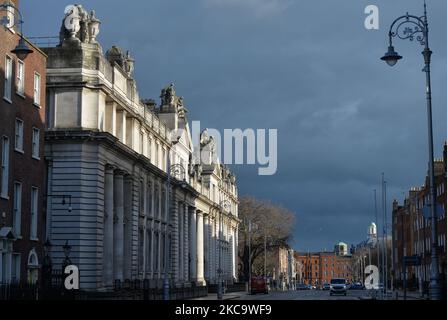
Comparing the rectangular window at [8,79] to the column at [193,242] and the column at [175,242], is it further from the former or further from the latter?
the column at [193,242]

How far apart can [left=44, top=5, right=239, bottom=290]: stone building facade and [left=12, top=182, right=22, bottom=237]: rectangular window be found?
5698 mm

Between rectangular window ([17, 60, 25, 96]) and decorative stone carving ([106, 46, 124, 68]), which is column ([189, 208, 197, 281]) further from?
rectangular window ([17, 60, 25, 96])

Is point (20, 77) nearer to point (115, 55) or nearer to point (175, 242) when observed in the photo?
point (115, 55)

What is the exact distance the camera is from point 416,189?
387 ft

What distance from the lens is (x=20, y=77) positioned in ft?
138

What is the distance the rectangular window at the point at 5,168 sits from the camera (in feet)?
130

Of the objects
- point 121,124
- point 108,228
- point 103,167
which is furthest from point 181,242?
point 103,167

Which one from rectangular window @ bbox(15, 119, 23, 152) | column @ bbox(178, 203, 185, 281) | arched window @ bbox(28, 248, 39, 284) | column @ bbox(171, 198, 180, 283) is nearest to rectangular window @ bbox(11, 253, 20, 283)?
arched window @ bbox(28, 248, 39, 284)

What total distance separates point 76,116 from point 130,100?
1001cm

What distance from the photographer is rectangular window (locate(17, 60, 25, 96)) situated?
4175 centimetres

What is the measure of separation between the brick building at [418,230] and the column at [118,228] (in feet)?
106

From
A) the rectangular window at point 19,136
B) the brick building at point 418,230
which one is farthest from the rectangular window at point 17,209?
the brick building at point 418,230

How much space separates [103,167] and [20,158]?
1293cm
